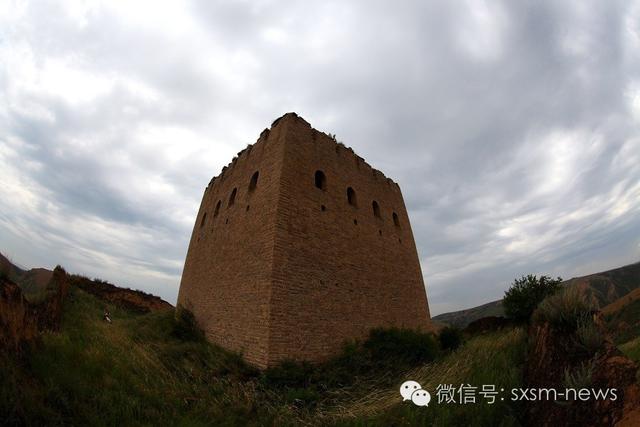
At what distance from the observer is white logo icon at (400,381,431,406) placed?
3888mm

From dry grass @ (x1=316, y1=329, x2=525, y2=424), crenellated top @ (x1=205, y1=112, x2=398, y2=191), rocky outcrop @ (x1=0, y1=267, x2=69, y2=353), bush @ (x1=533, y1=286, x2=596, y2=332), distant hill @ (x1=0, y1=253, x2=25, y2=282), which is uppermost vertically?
crenellated top @ (x1=205, y1=112, x2=398, y2=191)

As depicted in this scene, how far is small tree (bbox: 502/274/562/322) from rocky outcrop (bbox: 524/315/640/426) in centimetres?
751

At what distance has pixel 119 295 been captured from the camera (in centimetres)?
1567

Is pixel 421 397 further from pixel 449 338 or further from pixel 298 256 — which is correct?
pixel 449 338

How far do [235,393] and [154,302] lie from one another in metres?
15.3

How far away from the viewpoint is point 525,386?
3.45 metres

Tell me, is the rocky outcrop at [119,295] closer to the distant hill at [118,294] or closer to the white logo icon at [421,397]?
the distant hill at [118,294]

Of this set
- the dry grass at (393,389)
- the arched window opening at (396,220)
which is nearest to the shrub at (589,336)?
the dry grass at (393,389)

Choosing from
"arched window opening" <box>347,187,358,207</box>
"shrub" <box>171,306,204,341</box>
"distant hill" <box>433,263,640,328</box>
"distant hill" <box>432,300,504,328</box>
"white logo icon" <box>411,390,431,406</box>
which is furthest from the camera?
"distant hill" <box>432,300,504,328</box>

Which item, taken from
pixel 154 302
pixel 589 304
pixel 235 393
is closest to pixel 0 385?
pixel 235 393

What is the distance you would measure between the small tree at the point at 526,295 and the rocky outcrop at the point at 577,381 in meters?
7.51

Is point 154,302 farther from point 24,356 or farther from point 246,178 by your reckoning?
point 24,356

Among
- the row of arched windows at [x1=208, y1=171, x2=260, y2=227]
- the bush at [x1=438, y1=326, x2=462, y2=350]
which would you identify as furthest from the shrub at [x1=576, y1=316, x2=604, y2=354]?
the row of arched windows at [x1=208, y1=171, x2=260, y2=227]

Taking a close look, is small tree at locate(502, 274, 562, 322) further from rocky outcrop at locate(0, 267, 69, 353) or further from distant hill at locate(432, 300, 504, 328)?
distant hill at locate(432, 300, 504, 328)
